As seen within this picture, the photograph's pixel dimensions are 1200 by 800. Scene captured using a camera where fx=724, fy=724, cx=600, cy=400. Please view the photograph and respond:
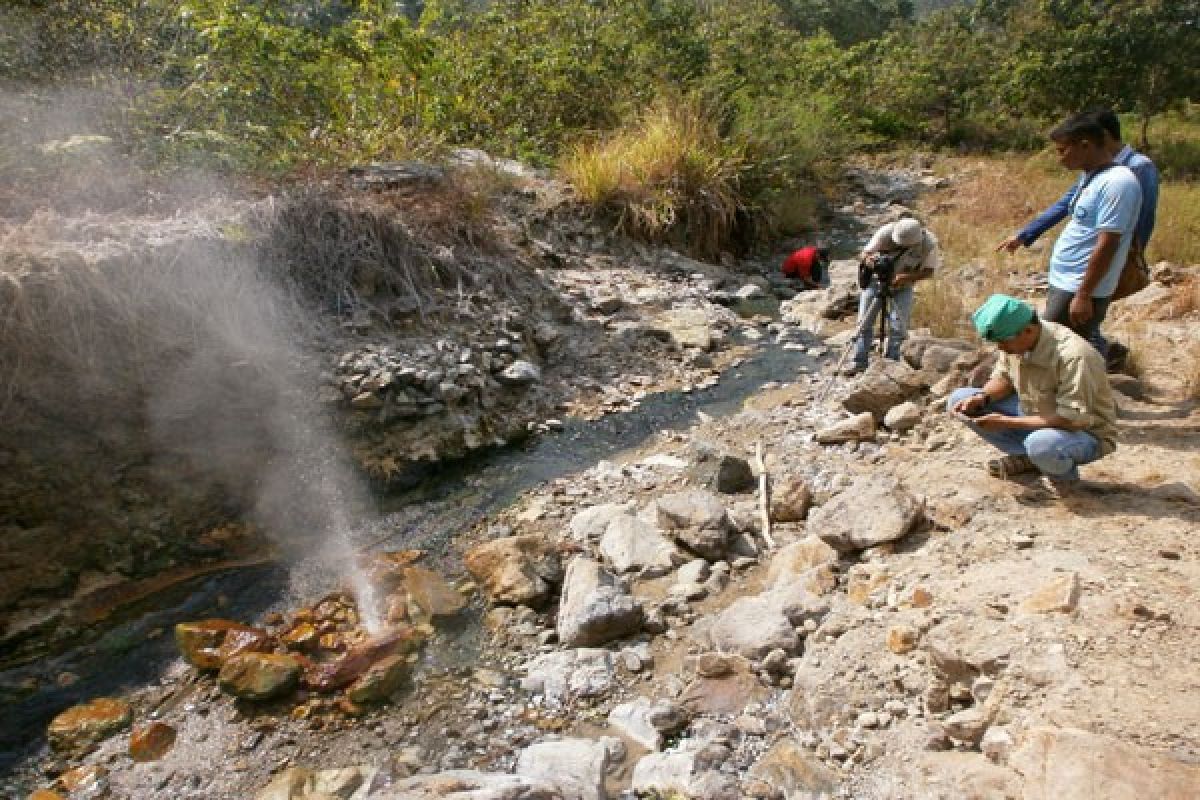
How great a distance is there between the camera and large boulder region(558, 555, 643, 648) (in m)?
3.14

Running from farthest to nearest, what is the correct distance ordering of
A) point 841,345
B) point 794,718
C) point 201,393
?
point 841,345 < point 201,393 < point 794,718

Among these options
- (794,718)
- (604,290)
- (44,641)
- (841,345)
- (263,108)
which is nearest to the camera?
(794,718)

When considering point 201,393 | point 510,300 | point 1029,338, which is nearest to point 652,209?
point 510,300

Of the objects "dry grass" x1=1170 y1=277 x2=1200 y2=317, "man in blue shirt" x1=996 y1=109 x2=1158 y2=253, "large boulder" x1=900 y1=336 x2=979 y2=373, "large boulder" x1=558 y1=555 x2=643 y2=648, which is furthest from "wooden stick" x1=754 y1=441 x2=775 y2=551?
"dry grass" x1=1170 y1=277 x2=1200 y2=317

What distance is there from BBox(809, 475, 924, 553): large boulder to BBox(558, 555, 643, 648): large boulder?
3.10ft

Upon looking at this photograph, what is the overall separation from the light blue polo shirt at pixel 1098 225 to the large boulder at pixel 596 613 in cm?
254

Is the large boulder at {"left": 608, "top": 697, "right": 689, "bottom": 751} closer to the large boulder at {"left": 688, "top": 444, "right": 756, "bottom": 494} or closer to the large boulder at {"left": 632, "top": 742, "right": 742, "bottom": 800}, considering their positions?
the large boulder at {"left": 632, "top": 742, "right": 742, "bottom": 800}

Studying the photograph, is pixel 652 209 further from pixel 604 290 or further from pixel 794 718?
pixel 794 718

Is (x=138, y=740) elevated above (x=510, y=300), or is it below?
below

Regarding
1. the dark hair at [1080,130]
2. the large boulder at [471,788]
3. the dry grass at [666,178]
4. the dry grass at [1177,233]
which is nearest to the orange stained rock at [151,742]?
the large boulder at [471,788]

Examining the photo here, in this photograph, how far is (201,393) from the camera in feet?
14.6

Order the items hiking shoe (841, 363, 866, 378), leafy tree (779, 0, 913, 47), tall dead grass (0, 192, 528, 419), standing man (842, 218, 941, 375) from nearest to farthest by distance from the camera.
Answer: tall dead grass (0, 192, 528, 419)
standing man (842, 218, 941, 375)
hiking shoe (841, 363, 866, 378)
leafy tree (779, 0, 913, 47)

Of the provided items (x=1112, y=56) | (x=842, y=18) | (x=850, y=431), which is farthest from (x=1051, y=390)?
(x=842, y=18)

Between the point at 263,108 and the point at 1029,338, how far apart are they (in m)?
6.18
